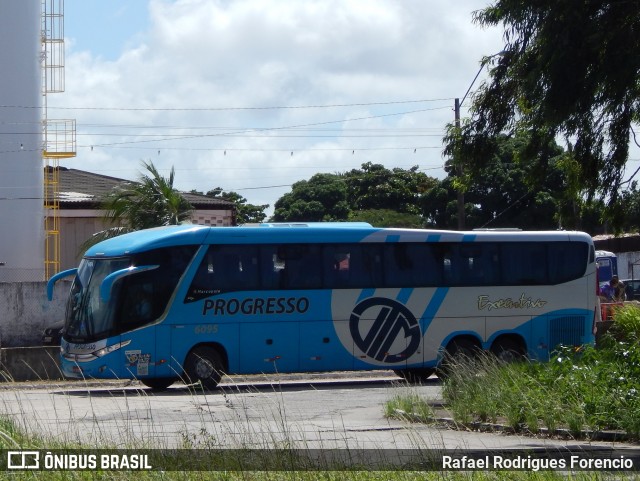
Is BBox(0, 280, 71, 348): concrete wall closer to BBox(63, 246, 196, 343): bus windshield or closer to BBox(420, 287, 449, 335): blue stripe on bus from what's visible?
BBox(63, 246, 196, 343): bus windshield

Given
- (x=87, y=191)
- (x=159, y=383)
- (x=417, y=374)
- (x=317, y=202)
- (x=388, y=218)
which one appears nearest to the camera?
(x=159, y=383)

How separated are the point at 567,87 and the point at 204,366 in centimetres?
1059

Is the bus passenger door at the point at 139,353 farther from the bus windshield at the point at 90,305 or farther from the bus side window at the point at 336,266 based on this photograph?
the bus side window at the point at 336,266

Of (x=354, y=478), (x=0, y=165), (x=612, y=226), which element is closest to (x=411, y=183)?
(x=0, y=165)

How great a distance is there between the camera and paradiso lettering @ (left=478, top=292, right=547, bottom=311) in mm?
22141

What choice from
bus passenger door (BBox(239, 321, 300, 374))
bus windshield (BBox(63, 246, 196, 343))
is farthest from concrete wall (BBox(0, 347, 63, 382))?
bus passenger door (BBox(239, 321, 300, 374))

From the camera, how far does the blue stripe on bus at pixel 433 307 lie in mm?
21688

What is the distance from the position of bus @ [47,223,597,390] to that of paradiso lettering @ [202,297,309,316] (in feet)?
0.07

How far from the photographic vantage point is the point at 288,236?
21.1 meters

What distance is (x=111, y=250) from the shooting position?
2023cm

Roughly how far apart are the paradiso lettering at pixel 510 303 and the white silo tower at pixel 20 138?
1689 cm

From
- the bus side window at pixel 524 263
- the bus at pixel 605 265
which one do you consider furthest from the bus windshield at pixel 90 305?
the bus at pixel 605 265

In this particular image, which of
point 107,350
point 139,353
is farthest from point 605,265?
point 107,350

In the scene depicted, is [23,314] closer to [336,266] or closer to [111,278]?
[111,278]
